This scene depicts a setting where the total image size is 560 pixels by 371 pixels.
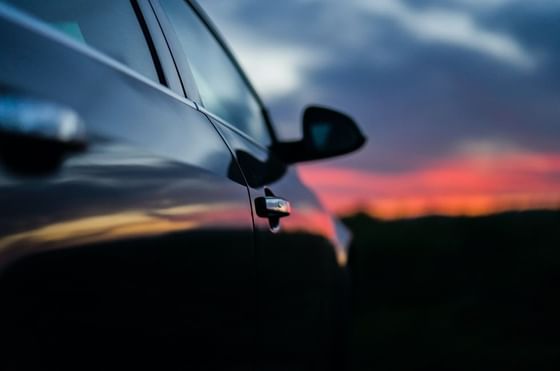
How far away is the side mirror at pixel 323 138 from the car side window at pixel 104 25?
69.7 inches

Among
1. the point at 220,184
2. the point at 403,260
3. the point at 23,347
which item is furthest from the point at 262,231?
the point at 403,260

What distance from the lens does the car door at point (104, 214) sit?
4.28 feet

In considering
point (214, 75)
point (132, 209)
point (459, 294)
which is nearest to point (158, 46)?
point (214, 75)

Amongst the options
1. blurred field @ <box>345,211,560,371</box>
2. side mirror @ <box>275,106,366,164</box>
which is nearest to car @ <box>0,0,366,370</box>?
side mirror @ <box>275,106,366,164</box>

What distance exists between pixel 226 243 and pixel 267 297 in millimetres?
403

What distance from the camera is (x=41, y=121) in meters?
1.35

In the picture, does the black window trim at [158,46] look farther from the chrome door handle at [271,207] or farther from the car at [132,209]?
the chrome door handle at [271,207]

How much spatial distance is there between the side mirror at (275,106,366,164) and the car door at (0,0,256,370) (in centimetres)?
183

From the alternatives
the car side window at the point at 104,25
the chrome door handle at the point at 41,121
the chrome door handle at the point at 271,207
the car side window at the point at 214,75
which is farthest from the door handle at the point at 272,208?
the chrome door handle at the point at 41,121

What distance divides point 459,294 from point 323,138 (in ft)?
18.7

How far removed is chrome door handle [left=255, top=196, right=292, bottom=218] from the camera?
2.72 meters

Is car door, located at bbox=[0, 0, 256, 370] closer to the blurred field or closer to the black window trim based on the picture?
the black window trim

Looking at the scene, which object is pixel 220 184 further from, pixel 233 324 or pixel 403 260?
pixel 403 260

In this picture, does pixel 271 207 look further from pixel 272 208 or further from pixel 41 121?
pixel 41 121
